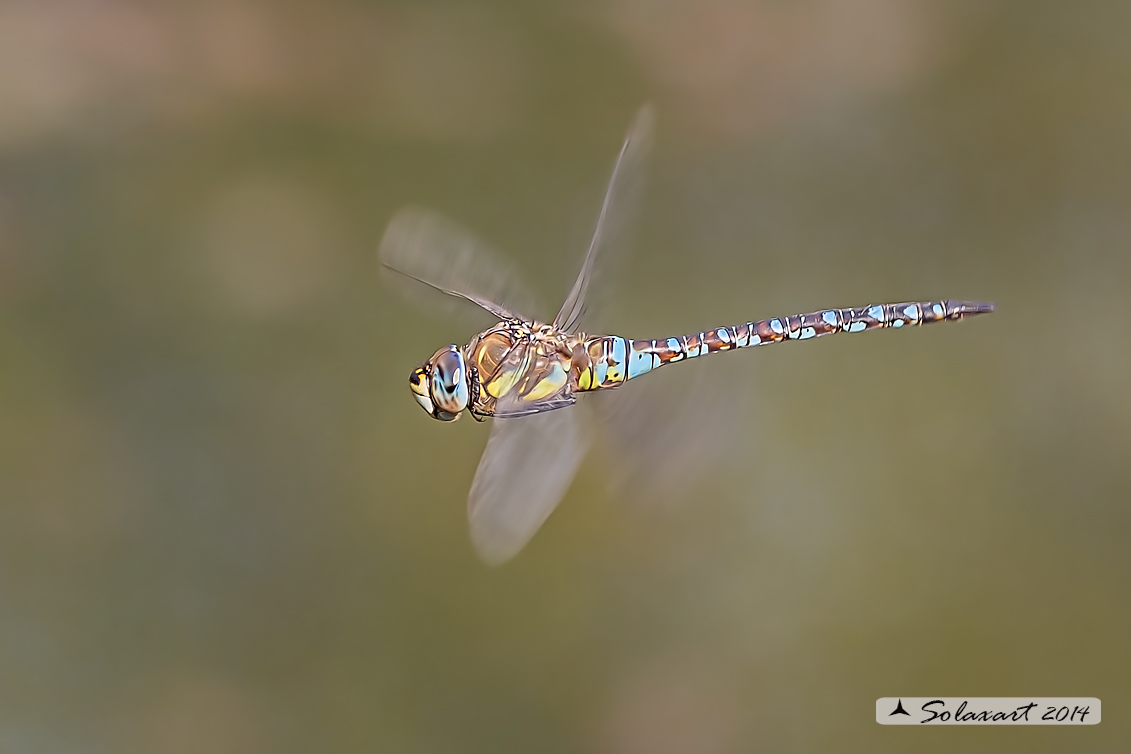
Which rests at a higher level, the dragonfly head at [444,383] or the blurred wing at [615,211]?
the blurred wing at [615,211]

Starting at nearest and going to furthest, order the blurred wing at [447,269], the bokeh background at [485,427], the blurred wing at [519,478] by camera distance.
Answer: the blurred wing at [519,478], the blurred wing at [447,269], the bokeh background at [485,427]

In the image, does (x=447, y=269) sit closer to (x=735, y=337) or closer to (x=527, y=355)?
(x=527, y=355)

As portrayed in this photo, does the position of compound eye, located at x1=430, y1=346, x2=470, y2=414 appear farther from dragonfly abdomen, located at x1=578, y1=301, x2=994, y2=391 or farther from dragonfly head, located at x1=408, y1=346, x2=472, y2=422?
dragonfly abdomen, located at x1=578, y1=301, x2=994, y2=391

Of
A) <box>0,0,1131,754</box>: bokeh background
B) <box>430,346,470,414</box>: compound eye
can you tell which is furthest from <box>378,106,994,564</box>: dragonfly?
<box>0,0,1131,754</box>: bokeh background

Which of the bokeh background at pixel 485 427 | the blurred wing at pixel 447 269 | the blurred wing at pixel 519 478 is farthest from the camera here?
the bokeh background at pixel 485 427

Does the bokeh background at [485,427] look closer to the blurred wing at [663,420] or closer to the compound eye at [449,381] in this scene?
the blurred wing at [663,420]

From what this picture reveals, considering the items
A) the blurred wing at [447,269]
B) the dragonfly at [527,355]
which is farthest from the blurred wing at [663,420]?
the blurred wing at [447,269]
